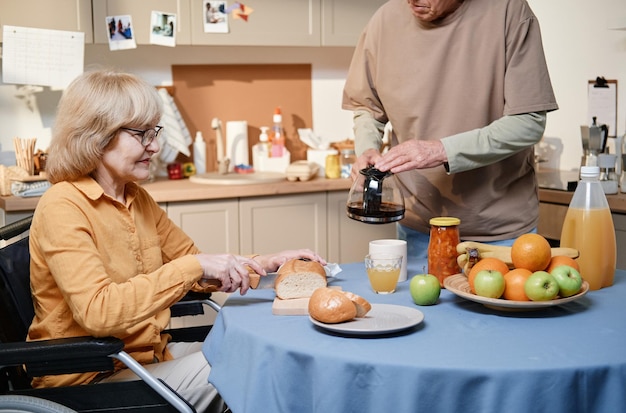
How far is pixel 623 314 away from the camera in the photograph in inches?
67.6

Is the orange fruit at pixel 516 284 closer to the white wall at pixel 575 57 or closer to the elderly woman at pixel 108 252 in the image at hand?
the elderly woman at pixel 108 252

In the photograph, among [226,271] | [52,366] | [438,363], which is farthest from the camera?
[226,271]

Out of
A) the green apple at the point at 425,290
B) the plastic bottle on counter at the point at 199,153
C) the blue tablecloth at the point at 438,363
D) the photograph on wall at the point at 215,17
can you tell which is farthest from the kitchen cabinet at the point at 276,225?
the green apple at the point at 425,290

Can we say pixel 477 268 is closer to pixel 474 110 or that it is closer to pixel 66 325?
pixel 474 110

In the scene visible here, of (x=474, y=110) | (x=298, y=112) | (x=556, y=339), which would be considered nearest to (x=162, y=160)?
(x=298, y=112)

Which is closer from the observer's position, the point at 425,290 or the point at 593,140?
the point at 425,290

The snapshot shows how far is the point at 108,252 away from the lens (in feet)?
6.28

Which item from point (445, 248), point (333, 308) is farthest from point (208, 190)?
point (333, 308)

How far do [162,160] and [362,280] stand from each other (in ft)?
7.06

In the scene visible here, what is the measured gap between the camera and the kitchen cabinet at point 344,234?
3.90m

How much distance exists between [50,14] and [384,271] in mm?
2304

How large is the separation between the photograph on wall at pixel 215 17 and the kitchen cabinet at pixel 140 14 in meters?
0.09

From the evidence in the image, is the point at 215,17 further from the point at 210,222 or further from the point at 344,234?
the point at 344,234

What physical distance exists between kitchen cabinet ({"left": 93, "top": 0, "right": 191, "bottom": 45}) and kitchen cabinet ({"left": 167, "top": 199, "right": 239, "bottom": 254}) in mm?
784
